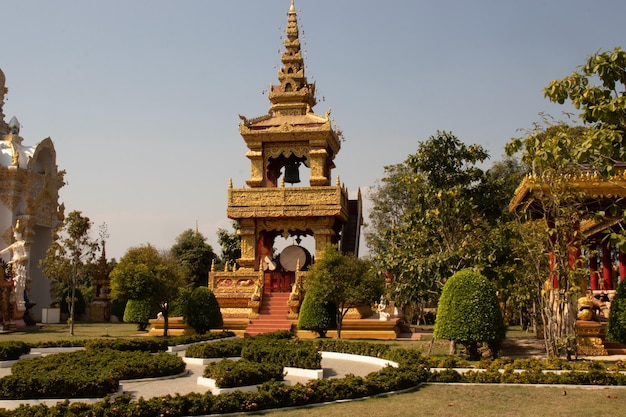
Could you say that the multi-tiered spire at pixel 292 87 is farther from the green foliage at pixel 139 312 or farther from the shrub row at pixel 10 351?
the shrub row at pixel 10 351

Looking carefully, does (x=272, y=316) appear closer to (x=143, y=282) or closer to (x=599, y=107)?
(x=143, y=282)

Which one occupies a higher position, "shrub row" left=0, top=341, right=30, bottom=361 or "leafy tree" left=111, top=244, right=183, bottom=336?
"leafy tree" left=111, top=244, right=183, bottom=336

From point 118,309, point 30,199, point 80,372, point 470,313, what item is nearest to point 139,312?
point 30,199

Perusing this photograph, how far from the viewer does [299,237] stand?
35312 millimetres

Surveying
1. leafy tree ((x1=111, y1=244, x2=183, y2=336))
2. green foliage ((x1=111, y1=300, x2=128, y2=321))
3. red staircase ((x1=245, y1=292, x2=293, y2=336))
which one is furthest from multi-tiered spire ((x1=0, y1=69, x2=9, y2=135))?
red staircase ((x1=245, y1=292, x2=293, y2=336))

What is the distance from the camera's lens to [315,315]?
2517cm

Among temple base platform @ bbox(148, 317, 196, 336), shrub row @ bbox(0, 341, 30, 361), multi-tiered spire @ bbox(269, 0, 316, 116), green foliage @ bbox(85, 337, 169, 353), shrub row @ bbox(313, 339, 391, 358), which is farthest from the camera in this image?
multi-tiered spire @ bbox(269, 0, 316, 116)

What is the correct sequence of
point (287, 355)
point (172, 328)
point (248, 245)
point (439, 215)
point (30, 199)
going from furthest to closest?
point (30, 199) < point (248, 245) < point (172, 328) < point (439, 215) < point (287, 355)

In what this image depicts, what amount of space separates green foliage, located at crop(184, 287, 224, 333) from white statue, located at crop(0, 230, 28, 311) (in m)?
10.9

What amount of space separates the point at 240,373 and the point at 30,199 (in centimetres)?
2953

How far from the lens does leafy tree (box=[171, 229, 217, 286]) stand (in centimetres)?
4878

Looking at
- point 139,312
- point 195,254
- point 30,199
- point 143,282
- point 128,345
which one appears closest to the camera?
point 128,345

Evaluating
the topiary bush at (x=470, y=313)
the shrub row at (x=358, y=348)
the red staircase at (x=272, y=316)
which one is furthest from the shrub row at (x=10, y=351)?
the red staircase at (x=272, y=316)

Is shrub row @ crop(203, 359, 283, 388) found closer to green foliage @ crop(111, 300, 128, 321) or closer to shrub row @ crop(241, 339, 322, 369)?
shrub row @ crop(241, 339, 322, 369)
